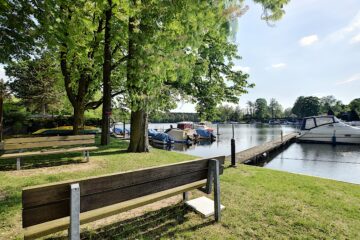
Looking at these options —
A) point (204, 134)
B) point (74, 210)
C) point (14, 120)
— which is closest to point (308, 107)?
point (204, 134)

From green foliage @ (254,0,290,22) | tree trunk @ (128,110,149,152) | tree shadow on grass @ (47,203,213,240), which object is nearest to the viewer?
tree shadow on grass @ (47,203,213,240)

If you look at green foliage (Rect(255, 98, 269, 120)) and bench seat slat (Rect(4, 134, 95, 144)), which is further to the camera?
green foliage (Rect(255, 98, 269, 120))

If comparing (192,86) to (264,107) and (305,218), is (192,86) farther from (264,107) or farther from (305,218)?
(264,107)

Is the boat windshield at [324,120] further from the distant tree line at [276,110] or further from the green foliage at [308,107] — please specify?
the green foliage at [308,107]

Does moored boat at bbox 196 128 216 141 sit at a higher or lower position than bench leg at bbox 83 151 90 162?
lower

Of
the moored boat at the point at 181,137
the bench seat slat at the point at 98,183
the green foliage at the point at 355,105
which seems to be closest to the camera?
the bench seat slat at the point at 98,183

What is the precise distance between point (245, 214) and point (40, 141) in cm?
644

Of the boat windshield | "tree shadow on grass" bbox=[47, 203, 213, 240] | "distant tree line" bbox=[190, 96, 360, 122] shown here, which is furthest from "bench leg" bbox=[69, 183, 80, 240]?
"distant tree line" bbox=[190, 96, 360, 122]

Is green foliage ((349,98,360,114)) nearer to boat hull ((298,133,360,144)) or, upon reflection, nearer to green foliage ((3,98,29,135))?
boat hull ((298,133,360,144))

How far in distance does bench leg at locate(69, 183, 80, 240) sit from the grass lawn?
3.16 feet

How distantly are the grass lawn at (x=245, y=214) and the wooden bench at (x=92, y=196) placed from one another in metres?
0.67

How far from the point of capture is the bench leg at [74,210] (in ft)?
6.98

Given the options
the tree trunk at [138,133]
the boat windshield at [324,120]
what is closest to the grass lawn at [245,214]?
the tree trunk at [138,133]

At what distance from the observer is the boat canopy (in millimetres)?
27870
